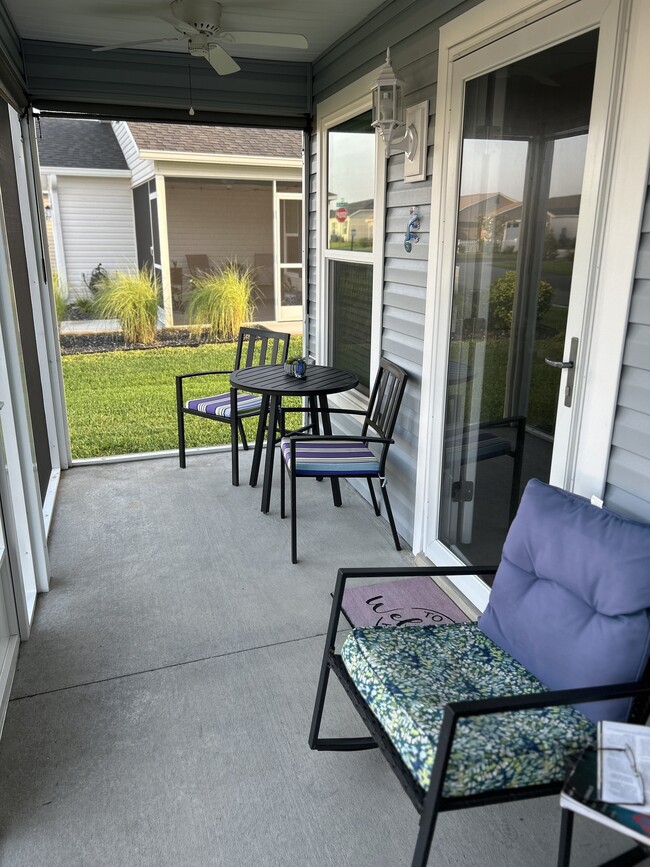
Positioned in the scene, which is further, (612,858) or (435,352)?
(435,352)

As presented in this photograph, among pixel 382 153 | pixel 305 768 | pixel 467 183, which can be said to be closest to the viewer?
pixel 305 768

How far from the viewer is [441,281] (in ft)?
8.94

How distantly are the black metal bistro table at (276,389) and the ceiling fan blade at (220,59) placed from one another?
1524mm

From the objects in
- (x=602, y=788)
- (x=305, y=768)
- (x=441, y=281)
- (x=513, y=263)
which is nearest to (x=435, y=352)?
(x=441, y=281)

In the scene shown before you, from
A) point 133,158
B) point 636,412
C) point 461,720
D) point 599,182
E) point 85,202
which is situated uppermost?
point 133,158

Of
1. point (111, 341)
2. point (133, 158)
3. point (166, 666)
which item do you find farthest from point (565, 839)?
point (133, 158)

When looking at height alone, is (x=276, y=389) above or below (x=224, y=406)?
above

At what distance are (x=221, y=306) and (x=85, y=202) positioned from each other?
3.54 metres

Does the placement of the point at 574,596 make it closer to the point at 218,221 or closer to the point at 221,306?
the point at 221,306

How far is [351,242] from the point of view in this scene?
12.7 feet

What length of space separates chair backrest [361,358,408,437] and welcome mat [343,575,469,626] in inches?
29.9

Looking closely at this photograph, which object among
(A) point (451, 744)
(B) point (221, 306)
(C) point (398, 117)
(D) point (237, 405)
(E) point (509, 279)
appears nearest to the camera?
(A) point (451, 744)

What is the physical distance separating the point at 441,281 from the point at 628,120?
111 cm

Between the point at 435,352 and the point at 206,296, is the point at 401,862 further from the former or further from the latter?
the point at 206,296
